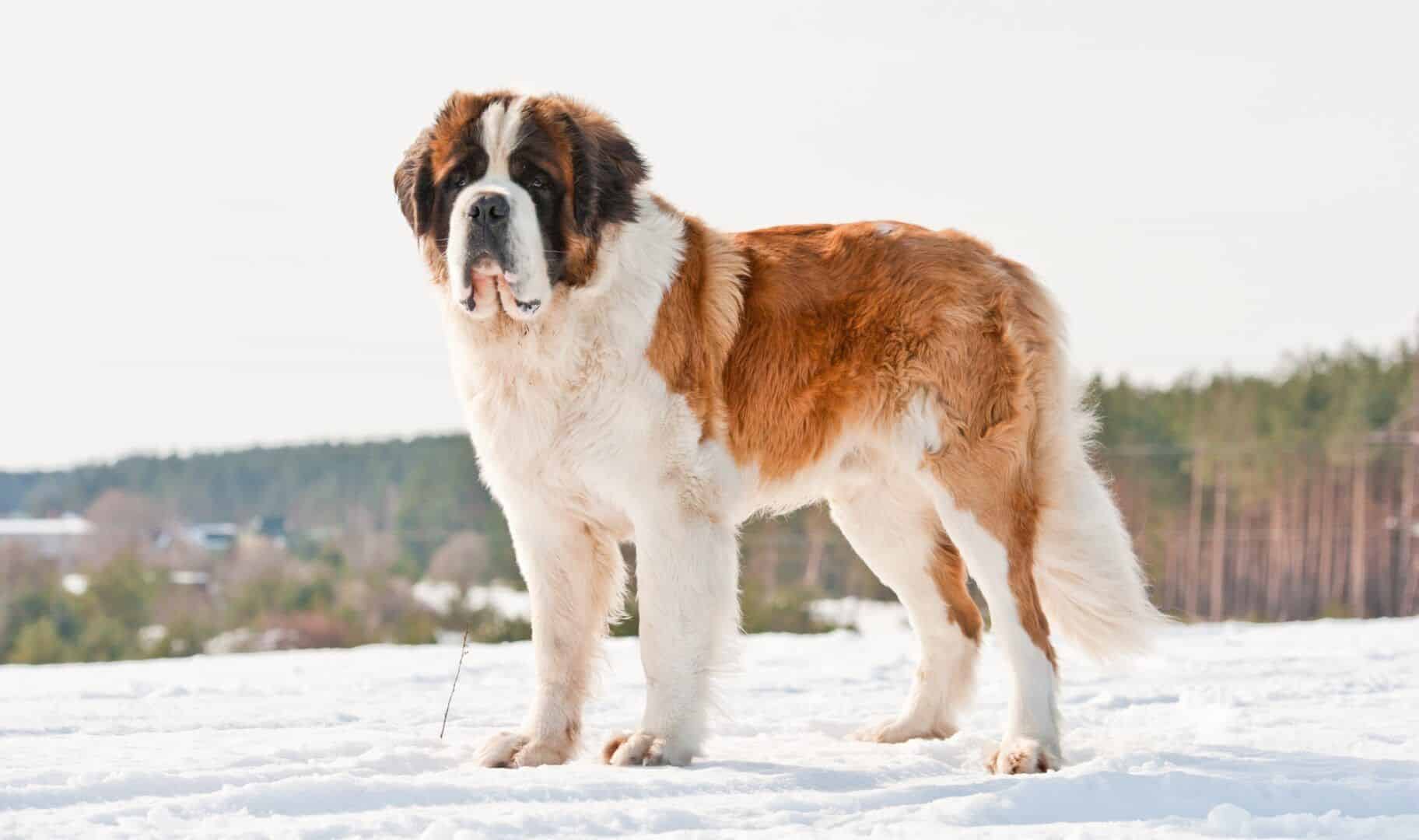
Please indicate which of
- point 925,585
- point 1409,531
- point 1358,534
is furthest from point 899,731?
point 1358,534

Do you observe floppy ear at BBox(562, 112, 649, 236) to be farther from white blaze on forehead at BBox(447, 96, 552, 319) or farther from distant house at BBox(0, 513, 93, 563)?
distant house at BBox(0, 513, 93, 563)

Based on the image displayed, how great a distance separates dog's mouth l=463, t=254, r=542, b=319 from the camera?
4.14 meters

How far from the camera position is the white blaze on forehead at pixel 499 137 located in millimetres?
4215

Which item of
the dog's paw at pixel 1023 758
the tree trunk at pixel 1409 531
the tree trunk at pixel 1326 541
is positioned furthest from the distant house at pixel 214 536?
the dog's paw at pixel 1023 758

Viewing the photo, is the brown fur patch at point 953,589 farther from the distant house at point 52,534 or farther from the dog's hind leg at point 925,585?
the distant house at point 52,534

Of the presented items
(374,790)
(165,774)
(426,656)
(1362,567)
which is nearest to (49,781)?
(165,774)

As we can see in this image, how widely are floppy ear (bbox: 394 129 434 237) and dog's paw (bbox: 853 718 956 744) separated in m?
2.28

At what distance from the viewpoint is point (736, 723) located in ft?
17.0

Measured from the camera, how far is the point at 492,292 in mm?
4234

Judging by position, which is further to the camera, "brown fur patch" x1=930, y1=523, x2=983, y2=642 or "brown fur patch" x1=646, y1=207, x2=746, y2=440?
"brown fur patch" x1=930, y1=523, x2=983, y2=642

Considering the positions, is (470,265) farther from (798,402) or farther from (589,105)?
(798,402)

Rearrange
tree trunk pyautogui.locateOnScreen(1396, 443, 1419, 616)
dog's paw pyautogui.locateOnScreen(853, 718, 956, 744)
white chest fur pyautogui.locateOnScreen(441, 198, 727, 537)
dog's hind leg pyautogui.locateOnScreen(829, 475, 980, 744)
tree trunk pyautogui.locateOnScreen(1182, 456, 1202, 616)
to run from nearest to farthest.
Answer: white chest fur pyautogui.locateOnScreen(441, 198, 727, 537), dog's paw pyautogui.locateOnScreen(853, 718, 956, 744), dog's hind leg pyautogui.locateOnScreen(829, 475, 980, 744), tree trunk pyautogui.locateOnScreen(1396, 443, 1419, 616), tree trunk pyautogui.locateOnScreen(1182, 456, 1202, 616)

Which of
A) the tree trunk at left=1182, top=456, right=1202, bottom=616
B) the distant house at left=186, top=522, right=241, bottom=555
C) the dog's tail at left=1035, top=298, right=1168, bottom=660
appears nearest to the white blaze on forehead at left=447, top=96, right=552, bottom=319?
the dog's tail at left=1035, top=298, right=1168, bottom=660

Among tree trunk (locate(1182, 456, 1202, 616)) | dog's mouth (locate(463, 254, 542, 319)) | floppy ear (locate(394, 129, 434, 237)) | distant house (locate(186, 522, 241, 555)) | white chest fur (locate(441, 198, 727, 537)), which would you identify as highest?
floppy ear (locate(394, 129, 434, 237))
